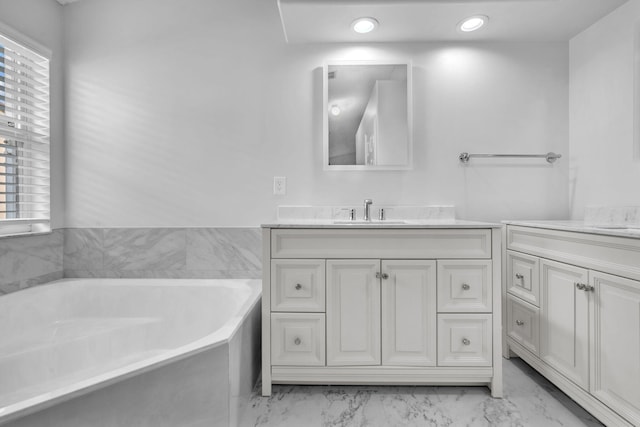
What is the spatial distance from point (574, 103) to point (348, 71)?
1477 millimetres

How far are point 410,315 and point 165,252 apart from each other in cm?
160

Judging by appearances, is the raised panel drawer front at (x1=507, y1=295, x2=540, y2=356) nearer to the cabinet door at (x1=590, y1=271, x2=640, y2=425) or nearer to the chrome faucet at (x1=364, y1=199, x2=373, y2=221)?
the cabinet door at (x1=590, y1=271, x2=640, y2=425)

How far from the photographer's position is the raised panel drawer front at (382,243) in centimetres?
168

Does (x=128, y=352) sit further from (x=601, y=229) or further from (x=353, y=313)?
(x=601, y=229)

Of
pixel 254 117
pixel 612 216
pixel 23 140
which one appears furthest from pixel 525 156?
pixel 23 140

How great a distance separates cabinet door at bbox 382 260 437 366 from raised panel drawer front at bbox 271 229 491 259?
0.26 feet

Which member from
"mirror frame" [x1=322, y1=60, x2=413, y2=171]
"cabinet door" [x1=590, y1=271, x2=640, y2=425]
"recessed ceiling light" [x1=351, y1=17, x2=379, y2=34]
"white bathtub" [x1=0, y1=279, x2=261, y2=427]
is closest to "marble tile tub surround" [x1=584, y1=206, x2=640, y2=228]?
"cabinet door" [x1=590, y1=271, x2=640, y2=425]

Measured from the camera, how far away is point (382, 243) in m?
1.70

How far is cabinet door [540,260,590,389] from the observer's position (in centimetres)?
147

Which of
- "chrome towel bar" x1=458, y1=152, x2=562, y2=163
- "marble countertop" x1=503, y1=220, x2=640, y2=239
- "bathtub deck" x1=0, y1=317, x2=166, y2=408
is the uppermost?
"chrome towel bar" x1=458, y1=152, x2=562, y2=163

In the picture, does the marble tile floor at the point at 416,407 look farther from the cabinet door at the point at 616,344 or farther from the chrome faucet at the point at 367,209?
the chrome faucet at the point at 367,209

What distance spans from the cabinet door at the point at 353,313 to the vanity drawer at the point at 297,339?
0.17 ft

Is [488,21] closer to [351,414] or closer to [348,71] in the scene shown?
[348,71]

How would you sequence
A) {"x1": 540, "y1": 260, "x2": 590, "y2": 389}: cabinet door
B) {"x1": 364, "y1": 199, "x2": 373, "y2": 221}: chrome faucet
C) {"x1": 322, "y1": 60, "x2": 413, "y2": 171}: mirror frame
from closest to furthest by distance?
{"x1": 540, "y1": 260, "x2": 590, "y2": 389}: cabinet door
{"x1": 364, "y1": 199, "x2": 373, "y2": 221}: chrome faucet
{"x1": 322, "y1": 60, "x2": 413, "y2": 171}: mirror frame
